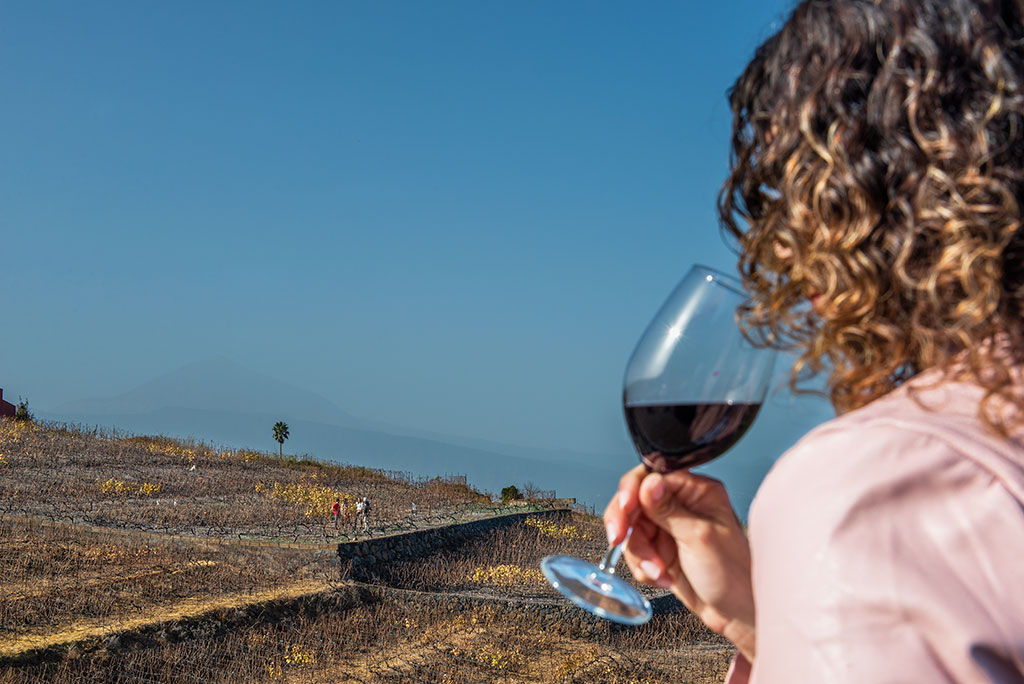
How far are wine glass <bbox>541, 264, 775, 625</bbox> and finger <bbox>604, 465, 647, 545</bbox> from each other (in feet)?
0.28

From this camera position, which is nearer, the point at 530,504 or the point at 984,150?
the point at 984,150

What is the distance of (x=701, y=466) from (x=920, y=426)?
0.65 meters

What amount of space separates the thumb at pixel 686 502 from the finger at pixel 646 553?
58 millimetres

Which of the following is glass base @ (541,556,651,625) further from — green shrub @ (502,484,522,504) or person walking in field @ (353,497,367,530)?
green shrub @ (502,484,522,504)

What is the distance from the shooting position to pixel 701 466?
142 cm

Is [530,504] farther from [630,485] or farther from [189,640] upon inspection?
[630,485]

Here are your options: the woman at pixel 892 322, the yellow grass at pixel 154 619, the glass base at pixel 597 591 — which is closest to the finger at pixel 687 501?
the glass base at pixel 597 591

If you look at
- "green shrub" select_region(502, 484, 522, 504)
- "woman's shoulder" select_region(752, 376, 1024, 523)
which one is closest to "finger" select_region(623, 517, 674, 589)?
→ "woman's shoulder" select_region(752, 376, 1024, 523)

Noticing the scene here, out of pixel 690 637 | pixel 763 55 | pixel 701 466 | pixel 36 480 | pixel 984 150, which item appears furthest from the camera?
pixel 36 480

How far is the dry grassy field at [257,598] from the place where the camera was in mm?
9211

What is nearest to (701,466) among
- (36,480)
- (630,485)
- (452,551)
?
(630,485)

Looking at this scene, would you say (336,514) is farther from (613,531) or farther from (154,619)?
(613,531)

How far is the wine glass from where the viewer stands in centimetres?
128

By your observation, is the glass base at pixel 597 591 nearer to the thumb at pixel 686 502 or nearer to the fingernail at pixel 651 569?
the fingernail at pixel 651 569
